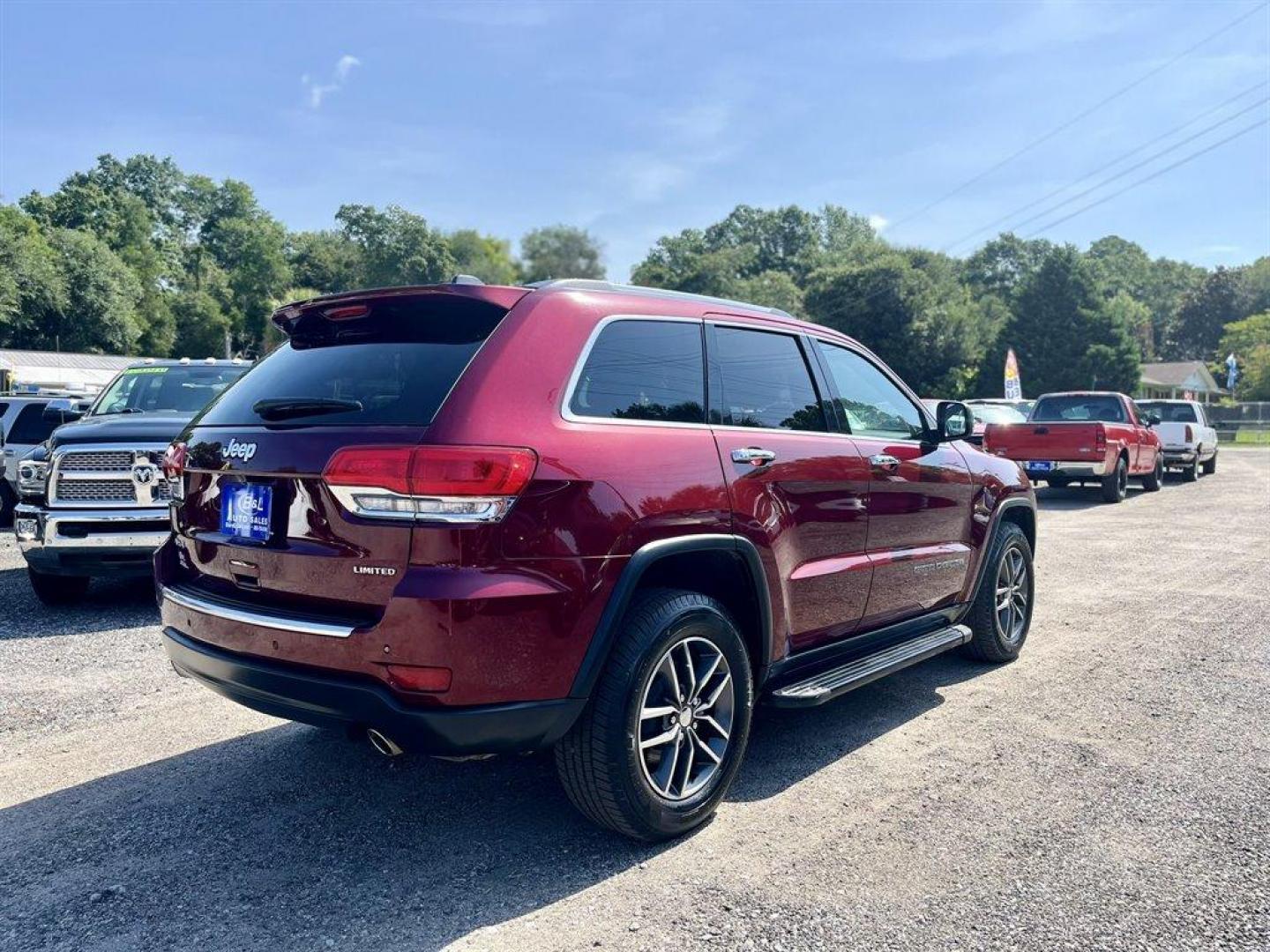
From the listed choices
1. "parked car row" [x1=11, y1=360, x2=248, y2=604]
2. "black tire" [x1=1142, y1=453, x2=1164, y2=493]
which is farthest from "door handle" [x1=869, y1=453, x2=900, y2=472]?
"black tire" [x1=1142, y1=453, x2=1164, y2=493]

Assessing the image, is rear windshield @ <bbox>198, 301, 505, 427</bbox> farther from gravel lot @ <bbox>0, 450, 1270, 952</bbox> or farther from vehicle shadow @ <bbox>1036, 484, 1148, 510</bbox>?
vehicle shadow @ <bbox>1036, 484, 1148, 510</bbox>

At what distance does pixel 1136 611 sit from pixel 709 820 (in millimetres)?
4995

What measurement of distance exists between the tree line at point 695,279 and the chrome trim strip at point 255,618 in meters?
46.8

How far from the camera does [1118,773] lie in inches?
150

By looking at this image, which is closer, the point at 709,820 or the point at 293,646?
the point at 293,646

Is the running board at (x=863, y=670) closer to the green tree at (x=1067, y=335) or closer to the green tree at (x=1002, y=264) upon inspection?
the green tree at (x=1067, y=335)

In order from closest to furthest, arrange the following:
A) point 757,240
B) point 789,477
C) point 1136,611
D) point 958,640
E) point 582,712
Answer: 1. point 582,712
2. point 789,477
3. point 958,640
4. point 1136,611
5. point 757,240

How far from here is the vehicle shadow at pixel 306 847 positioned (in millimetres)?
2688

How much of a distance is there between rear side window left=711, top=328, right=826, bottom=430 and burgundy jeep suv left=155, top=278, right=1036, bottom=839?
13mm

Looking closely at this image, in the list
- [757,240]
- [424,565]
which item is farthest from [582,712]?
[757,240]

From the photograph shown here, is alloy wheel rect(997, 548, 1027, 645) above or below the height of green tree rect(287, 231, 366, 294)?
below

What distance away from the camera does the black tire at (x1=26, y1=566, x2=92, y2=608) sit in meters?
6.91

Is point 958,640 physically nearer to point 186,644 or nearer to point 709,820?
point 709,820

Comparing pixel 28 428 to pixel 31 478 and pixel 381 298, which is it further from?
pixel 381 298
